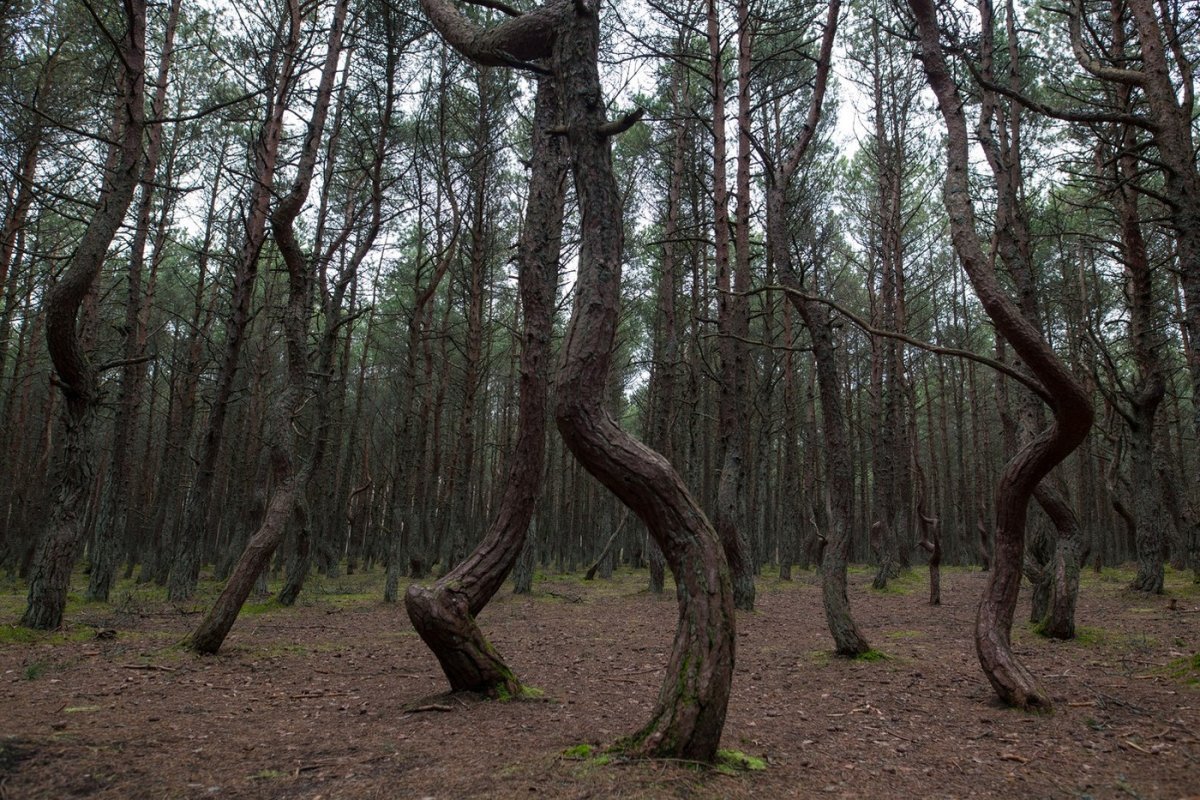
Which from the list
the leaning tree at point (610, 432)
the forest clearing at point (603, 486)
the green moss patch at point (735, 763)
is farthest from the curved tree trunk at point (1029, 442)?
the leaning tree at point (610, 432)

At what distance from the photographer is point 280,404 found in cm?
688

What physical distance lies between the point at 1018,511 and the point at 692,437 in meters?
8.59

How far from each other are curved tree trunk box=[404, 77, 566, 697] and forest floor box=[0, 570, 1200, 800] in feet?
0.94

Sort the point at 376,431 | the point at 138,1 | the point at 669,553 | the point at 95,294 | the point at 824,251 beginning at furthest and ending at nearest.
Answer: the point at 376,431 → the point at 824,251 → the point at 95,294 → the point at 138,1 → the point at 669,553

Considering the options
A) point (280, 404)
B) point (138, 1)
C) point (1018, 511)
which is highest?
point (138, 1)

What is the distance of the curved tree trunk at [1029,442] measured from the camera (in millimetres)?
3902

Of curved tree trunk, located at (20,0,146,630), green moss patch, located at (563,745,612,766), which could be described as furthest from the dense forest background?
green moss patch, located at (563,745,612,766)

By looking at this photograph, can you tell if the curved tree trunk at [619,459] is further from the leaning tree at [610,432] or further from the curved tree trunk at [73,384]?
the curved tree trunk at [73,384]

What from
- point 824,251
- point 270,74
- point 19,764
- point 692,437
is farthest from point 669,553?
point 824,251

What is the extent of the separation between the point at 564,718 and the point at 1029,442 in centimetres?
371

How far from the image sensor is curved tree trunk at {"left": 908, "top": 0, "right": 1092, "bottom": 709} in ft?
12.8

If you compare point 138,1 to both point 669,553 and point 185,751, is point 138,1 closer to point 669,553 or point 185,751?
point 185,751

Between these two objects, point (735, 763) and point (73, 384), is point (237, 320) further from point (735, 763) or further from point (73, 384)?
point (735, 763)

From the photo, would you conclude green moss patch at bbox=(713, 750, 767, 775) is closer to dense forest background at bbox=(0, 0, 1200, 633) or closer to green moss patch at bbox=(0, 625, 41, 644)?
dense forest background at bbox=(0, 0, 1200, 633)
